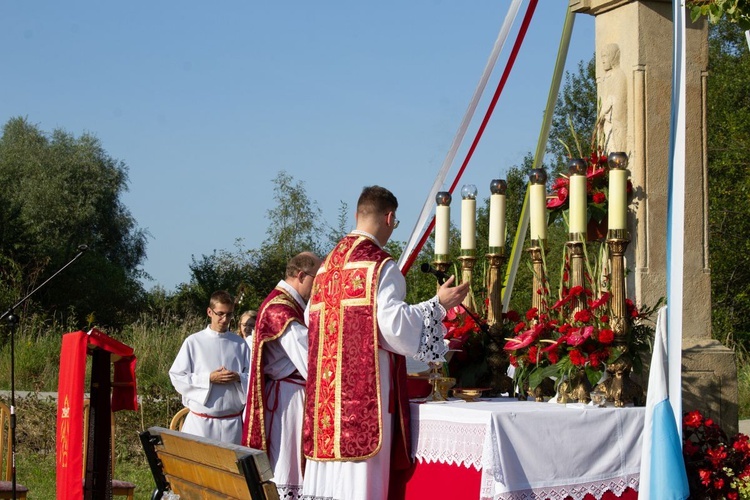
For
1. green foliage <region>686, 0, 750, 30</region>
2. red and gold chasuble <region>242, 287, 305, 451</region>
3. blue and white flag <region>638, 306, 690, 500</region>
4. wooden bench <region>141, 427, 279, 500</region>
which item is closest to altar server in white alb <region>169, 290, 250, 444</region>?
red and gold chasuble <region>242, 287, 305, 451</region>

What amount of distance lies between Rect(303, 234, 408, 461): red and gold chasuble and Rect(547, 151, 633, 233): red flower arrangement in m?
1.37

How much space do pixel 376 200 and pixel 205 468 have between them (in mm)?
1957

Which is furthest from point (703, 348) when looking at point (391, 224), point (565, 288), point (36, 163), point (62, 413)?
point (36, 163)

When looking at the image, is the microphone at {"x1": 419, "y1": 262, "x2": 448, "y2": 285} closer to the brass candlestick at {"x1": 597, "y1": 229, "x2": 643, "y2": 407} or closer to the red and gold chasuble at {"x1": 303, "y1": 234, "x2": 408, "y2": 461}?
the red and gold chasuble at {"x1": 303, "y1": 234, "x2": 408, "y2": 461}

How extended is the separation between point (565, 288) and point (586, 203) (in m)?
0.46

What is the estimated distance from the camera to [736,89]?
25.2 m

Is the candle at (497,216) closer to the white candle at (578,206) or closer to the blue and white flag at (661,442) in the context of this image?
the white candle at (578,206)

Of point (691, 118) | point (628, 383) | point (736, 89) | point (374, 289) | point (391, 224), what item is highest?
point (736, 89)

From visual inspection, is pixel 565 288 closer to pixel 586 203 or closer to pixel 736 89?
pixel 586 203

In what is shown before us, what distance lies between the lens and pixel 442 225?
19.9ft

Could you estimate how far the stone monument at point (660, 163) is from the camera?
20.0 ft

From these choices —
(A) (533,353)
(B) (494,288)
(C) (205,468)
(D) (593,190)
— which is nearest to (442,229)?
(B) (494,288)

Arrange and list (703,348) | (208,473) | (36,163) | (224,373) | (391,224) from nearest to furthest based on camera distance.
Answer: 1. (208,473)
2. (391,224)
3. (703,348)
4. (224,373)
5. (36,163)

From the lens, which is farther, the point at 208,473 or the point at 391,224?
the point at 391,224
